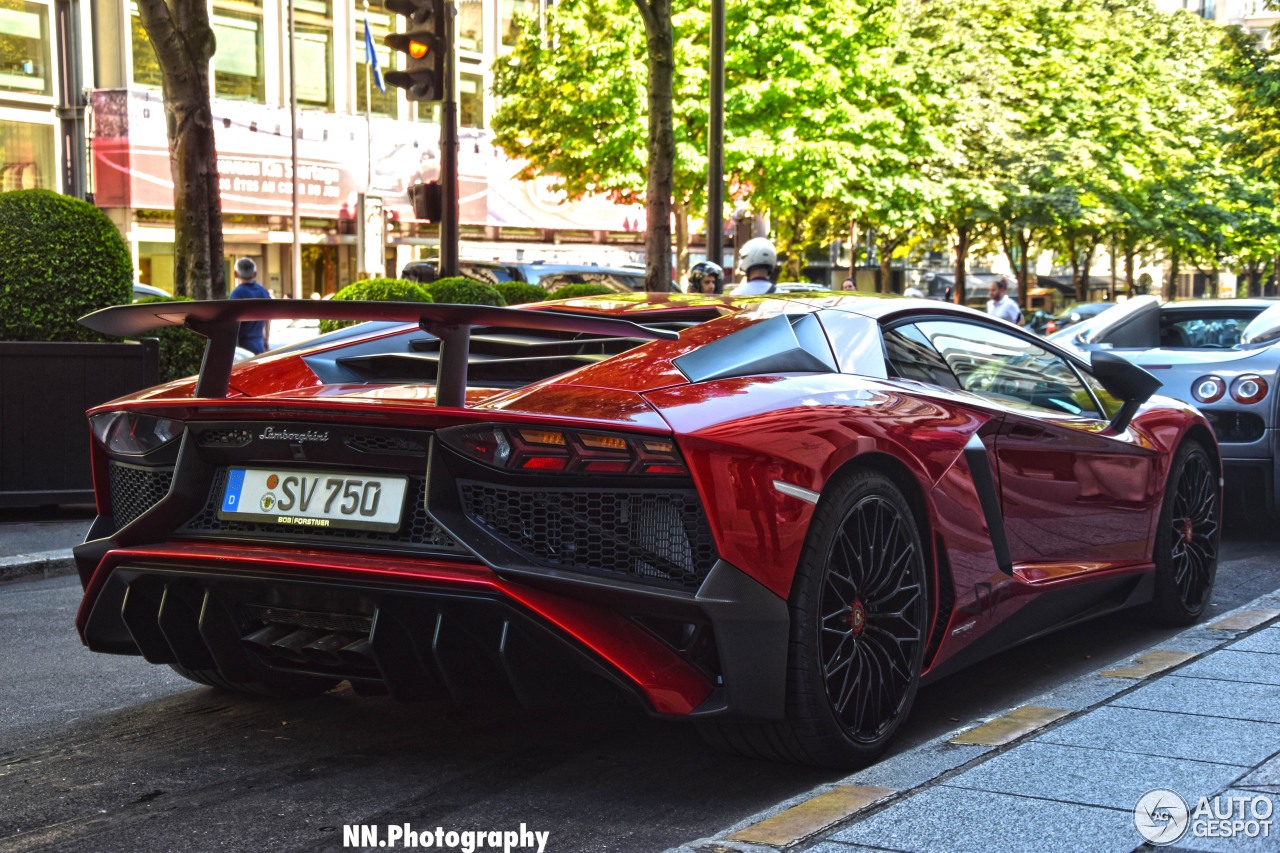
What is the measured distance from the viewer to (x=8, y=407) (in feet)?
30.4

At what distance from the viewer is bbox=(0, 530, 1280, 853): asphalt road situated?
11.6ft

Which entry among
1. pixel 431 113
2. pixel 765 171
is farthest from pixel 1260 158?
pixel 431 113

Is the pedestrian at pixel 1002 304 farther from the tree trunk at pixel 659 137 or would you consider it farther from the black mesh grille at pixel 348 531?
the black mesh grille at pixel 348 531

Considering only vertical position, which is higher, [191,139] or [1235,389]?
[191,139]

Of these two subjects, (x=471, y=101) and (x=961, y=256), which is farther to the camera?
(x=471, y=101)

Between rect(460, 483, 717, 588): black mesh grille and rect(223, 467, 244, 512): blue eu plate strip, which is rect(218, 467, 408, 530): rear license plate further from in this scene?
rect(460, 483, 717, 588): black mesh grille

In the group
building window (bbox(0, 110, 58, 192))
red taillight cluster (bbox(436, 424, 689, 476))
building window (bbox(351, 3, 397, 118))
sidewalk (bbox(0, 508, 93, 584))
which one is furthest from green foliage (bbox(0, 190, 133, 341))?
building window (bbox(351, 3, 397, 118))

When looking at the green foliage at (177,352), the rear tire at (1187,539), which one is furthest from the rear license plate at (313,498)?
the green foliage at (177,352)

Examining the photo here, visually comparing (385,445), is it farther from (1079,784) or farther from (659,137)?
(659,137)

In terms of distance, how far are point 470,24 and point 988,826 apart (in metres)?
41.8

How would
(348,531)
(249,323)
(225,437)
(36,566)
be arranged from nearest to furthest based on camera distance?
(348,531), (225,437), (36,566), (249,323)

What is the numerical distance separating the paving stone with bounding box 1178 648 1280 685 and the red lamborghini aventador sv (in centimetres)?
57

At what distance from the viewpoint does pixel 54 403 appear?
372 inches

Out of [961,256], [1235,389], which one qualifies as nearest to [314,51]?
[961,256]
